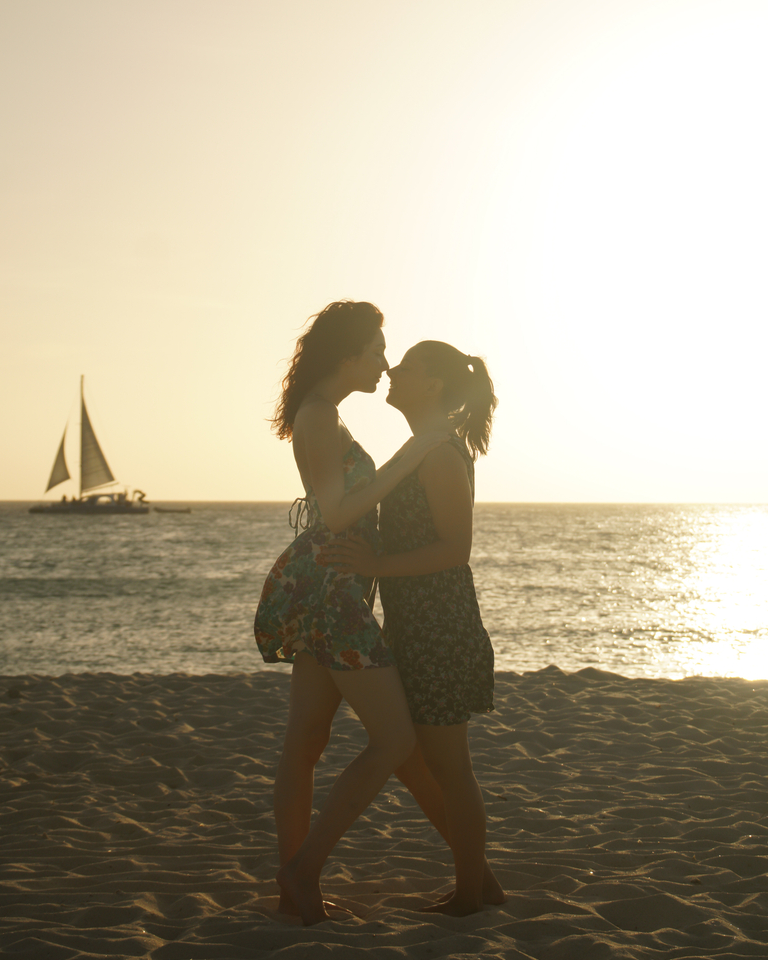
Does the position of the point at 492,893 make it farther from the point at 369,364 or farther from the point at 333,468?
the point at 369,364

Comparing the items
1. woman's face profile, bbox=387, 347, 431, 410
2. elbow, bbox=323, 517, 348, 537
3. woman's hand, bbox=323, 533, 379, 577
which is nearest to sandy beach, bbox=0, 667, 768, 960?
woman's hand, bbox=323, 533, 379, 577

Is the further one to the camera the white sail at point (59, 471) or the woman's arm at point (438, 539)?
the white sail at point (59, 471)

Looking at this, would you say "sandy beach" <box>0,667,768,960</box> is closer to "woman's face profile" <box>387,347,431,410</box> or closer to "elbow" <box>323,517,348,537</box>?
"elbow" <box>323,517,348,537</box>

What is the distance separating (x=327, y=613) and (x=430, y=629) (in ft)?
1.26

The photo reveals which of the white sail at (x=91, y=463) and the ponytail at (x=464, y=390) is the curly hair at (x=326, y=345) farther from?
the white sail at (x=91, y=463)

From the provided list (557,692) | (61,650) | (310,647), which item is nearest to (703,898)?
(310,647)

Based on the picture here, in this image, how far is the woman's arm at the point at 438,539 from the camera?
2.89 metres

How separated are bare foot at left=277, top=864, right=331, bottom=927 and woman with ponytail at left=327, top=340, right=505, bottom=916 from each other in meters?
0.46

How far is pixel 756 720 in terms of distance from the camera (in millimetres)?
6336

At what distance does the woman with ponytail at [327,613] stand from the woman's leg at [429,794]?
337 millimetres

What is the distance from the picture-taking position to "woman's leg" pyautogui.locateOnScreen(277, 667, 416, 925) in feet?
9.18

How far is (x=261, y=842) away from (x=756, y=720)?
13.6 ft

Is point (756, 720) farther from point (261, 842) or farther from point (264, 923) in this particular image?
point (264, 923)

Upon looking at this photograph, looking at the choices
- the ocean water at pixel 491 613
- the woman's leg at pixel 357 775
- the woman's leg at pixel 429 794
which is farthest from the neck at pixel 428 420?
the ocean water at pixel 491 613
